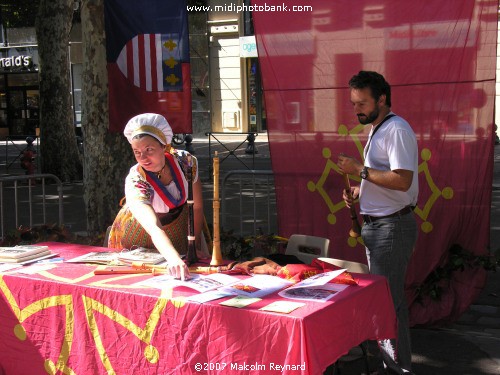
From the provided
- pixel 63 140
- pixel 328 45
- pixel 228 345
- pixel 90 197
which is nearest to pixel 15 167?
pixel 63 140

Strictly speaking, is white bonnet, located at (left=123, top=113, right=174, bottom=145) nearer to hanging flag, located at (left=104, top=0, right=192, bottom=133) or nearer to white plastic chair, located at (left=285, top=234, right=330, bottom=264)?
white plastic chair, located at (left=285, top=234, right=330, bottom=264)

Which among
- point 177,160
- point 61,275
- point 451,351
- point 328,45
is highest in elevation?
point 328,45

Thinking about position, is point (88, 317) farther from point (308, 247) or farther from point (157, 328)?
point (308, 247)

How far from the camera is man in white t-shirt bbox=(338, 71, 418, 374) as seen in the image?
4.05 metres

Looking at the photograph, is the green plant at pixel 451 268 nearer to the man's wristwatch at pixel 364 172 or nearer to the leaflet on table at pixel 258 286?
the man's wristwatch at pixel 364 172

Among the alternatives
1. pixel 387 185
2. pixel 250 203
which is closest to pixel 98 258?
pixel 387 185

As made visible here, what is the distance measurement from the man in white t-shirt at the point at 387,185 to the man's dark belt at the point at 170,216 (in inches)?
40.1

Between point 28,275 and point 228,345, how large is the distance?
1.34 m

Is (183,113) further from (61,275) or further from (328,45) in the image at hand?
(61,275)

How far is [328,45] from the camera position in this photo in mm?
5770

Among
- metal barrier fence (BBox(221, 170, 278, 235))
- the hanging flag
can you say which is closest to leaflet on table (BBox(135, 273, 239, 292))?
metal barrier fence (BBox(221, 170, 278, 235))

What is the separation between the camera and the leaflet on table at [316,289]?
335cm

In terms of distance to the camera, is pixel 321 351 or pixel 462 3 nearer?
pixel 321 351

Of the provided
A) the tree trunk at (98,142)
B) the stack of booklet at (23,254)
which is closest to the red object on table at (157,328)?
the stack of booklet at (23,254)
